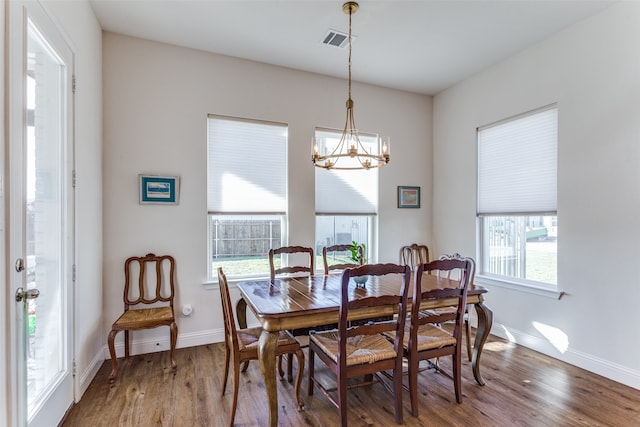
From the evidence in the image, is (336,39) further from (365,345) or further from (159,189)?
(365,345)

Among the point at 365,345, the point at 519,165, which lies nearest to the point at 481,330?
the point at 365,345

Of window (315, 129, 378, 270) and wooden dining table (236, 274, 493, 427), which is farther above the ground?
window (315, 129, 378, 270)

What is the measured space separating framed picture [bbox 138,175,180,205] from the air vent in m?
2.06

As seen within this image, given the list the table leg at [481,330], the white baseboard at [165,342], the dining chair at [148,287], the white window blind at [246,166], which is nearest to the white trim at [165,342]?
the white baseboard at [165,342]

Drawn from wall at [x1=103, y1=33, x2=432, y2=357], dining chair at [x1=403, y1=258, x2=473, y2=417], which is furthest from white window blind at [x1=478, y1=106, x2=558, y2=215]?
wall at [x1=103, y1=33, x2=432, y2=357]

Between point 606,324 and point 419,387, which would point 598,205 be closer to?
point 606,324

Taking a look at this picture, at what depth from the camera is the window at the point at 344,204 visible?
4.08 meters

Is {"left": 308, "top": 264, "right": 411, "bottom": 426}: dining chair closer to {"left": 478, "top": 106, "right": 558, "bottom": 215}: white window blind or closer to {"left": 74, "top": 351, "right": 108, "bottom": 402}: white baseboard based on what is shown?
{"left": 74, "top": 351, "right": 108, "bottom": 402}: white baseboard

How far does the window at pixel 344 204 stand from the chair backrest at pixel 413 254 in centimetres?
46

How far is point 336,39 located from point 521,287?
322cm

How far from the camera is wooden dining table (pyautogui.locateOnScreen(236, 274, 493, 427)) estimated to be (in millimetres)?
1972

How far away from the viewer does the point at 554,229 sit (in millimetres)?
3252

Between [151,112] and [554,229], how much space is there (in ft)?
13.8

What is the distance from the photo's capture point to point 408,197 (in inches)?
180
